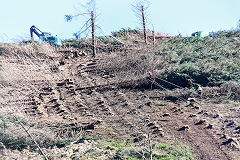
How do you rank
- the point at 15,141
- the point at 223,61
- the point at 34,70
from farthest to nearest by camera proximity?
1. the point at 34,70
2. the point at 223,61
3. the point at 15,141

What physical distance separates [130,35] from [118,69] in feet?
26.2

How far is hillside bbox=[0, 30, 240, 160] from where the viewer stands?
28.9 ft

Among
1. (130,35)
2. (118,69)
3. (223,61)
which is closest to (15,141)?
(118,69)

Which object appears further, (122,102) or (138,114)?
(122,102)

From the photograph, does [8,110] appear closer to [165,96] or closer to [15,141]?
[15,141]

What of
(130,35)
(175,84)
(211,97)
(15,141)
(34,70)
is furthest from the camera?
(130,35)

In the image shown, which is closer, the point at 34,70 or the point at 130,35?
the point at 34,70

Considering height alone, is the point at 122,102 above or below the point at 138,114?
above

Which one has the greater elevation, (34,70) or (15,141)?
(34,70)

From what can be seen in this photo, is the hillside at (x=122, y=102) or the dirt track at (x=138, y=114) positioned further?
the dirt track at (x=138, y=114)

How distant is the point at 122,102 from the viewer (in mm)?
12633

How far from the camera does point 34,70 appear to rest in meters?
16.3

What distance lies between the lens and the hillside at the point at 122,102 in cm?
882

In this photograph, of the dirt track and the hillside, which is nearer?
the hillside
